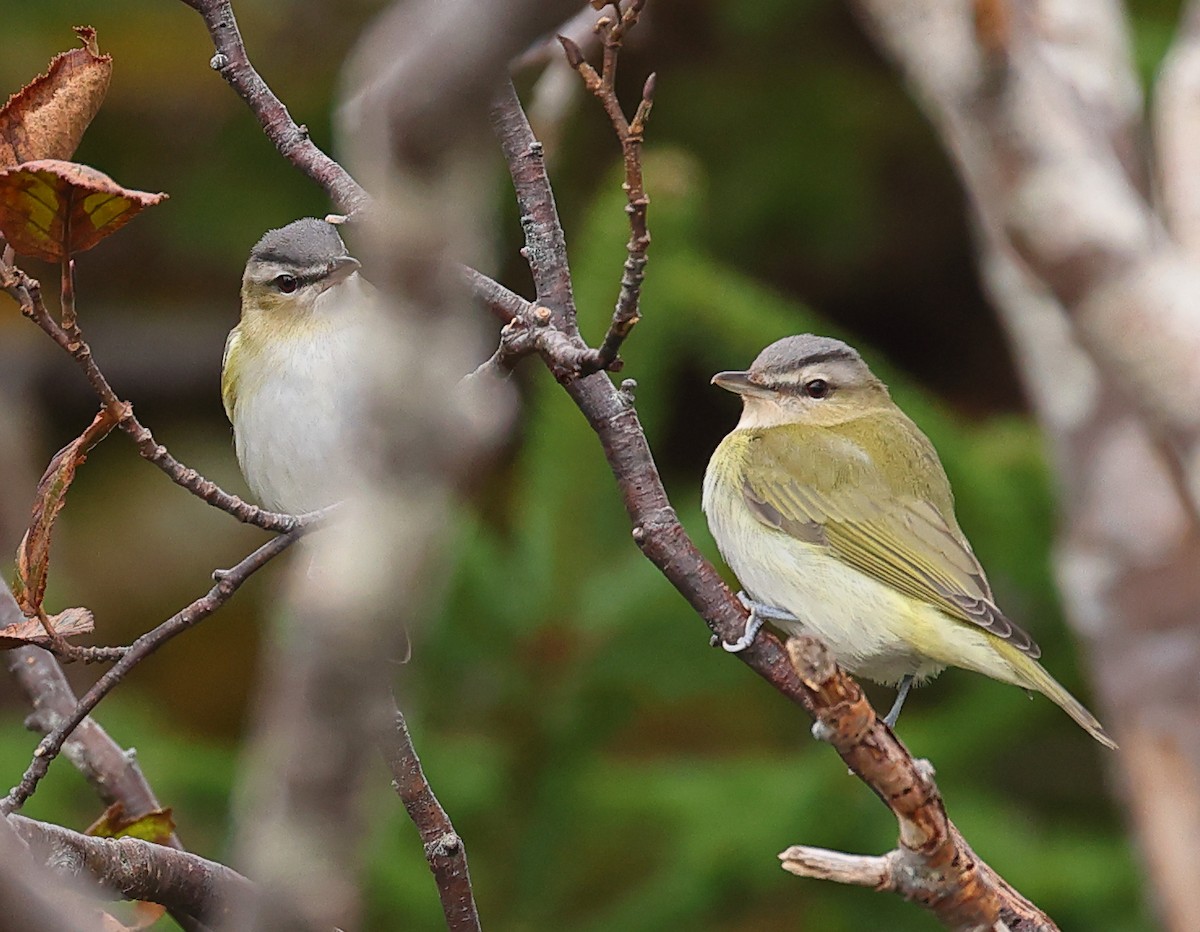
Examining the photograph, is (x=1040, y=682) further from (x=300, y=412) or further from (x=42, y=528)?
(x=42, y=528)

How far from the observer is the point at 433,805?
2.02m

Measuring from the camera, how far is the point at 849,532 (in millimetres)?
3139

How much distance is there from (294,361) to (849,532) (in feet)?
4.03

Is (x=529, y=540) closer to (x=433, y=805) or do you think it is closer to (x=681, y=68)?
(x=433, y=805)

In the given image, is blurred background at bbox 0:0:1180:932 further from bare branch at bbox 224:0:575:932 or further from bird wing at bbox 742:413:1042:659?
bare branch at bbox 224:0:575:932

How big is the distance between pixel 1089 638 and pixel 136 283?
474 cm

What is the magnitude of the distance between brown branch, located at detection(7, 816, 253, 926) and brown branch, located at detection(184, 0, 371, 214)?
88 cm

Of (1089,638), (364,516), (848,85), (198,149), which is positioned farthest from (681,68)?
(364,516)

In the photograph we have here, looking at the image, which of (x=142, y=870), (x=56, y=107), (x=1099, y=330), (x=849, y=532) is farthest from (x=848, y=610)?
(x=56, y=107)

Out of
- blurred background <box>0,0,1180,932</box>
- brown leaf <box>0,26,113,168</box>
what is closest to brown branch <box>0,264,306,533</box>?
brown leaf <box>0,26,113,168</box>

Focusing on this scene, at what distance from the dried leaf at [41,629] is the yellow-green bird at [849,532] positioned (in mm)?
1419

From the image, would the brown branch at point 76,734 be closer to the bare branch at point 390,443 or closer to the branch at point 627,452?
the branch at point 627,452

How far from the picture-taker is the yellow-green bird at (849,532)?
290cm

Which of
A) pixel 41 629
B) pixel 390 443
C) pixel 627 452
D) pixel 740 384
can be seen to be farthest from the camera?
pixel 740 384
